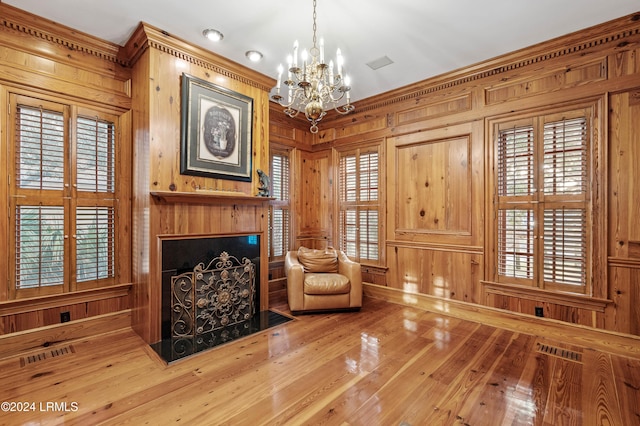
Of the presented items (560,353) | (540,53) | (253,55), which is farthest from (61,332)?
(540,53)

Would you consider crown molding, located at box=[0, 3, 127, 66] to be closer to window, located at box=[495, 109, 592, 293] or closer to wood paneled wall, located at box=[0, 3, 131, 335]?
wood paneled wall, located at box=[0, 3, 131, 335]

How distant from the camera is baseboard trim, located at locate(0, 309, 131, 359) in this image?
2637 millimetres

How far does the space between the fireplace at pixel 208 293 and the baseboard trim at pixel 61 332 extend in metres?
0.66

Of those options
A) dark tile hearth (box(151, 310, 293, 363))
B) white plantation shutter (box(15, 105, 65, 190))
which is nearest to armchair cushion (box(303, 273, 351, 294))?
dark tile hearth (box(151, 310, 293, 363))

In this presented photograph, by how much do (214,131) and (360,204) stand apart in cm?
236

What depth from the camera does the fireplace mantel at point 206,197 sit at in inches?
112

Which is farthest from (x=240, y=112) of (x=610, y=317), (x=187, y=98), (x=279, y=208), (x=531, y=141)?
(x=610, y=317)

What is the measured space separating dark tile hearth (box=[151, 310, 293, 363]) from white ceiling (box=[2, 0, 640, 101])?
291cm

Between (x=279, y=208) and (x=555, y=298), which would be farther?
(x=279, y=208)

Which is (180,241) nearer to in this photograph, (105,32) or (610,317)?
(105,32)

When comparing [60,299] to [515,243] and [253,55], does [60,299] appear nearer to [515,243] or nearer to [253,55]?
[253,55]

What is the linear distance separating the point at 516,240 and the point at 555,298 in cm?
66

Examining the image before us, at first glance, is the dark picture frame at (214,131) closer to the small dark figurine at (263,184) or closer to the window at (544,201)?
the small dark figurine at (263,184)

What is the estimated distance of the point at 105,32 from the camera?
2.87 meters
